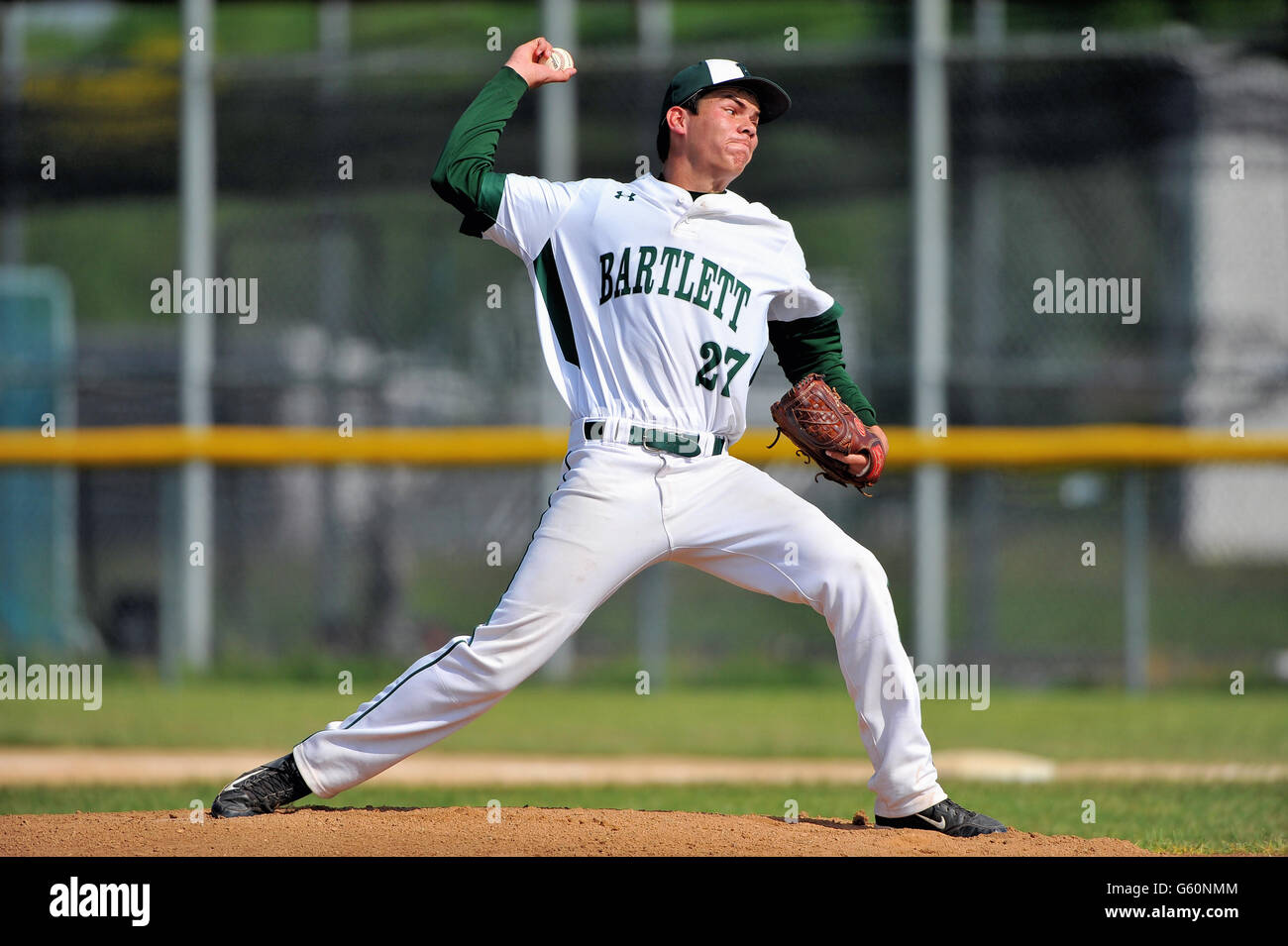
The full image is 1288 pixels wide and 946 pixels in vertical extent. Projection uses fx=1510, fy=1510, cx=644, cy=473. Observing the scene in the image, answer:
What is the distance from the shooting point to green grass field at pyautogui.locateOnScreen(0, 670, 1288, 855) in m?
5.01

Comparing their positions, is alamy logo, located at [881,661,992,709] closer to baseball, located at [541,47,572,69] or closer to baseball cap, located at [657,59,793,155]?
baseball cap, located at [657,59,793,155]

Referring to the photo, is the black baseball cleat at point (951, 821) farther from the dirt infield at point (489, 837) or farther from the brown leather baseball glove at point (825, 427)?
the brown leather baseball glove at point (825, 427)

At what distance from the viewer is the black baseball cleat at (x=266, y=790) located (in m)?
3.88

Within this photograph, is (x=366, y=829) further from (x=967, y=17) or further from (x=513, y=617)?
(x=967, y=17)

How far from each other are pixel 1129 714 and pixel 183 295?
613cm

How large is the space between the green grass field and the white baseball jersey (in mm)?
1688

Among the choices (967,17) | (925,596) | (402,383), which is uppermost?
(967,17)

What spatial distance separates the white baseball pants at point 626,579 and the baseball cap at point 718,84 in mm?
898

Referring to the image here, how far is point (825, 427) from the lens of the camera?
4086 mm

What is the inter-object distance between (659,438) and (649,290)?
379 mm

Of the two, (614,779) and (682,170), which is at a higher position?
(682,170)

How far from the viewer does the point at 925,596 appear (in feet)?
28.7

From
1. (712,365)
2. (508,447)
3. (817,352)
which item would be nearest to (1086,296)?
(508,447)
